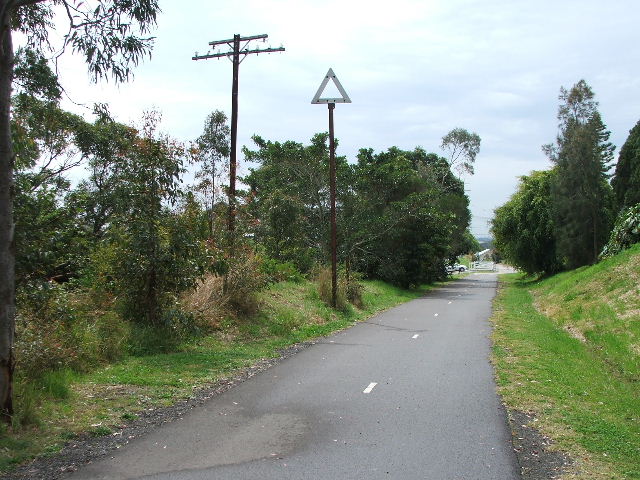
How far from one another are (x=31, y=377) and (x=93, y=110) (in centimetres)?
373

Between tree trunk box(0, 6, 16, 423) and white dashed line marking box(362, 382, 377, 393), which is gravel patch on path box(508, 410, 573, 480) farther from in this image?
tree trunk box(0, 6, 16, 423)

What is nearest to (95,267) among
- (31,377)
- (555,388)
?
(31,377)

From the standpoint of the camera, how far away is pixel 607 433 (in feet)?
21.5

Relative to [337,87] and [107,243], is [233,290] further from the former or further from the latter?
[337,87]

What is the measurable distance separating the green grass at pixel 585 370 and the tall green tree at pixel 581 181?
1314 centimetres

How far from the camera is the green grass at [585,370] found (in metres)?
6.13

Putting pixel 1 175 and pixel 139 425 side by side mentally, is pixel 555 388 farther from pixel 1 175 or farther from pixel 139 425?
pixel 1 175

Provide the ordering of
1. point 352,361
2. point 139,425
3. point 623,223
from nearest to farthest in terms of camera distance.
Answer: point 139,425, point 352,361, point 623,223

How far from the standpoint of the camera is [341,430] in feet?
21.8

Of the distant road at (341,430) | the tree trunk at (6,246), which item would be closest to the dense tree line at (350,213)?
the distant road at (341,430)

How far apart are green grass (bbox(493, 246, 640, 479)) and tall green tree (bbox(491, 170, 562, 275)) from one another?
20269 millimetres

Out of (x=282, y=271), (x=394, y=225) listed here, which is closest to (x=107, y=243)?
(x=282, y=271)

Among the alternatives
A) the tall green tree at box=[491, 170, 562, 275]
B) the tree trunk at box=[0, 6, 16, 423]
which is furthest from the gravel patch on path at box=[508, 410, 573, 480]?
the tall green tree at box=[491, 170, 562, 275]

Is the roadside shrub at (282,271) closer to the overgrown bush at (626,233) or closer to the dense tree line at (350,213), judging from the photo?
the dense tree line at (350,213)
